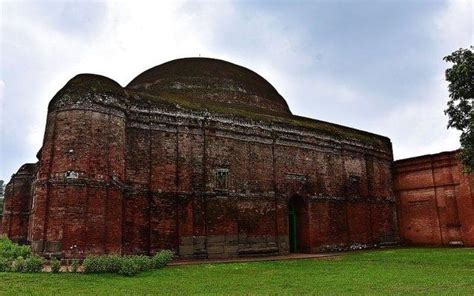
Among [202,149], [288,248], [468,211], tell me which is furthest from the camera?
[468,211]

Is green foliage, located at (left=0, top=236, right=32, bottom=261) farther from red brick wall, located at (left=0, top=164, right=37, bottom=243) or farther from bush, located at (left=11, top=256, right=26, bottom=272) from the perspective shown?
red brick wall, located at (left=0, top=164, right=37, bottom=243)

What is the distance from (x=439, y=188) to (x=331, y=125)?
233 inches

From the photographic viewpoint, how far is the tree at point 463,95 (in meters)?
11.0

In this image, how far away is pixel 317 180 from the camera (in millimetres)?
17609

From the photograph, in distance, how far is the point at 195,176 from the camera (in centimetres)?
1438

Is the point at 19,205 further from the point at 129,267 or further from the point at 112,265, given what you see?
the point at 129,267

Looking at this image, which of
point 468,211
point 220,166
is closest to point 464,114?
point 220,166

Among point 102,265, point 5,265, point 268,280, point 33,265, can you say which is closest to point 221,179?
point 102,265

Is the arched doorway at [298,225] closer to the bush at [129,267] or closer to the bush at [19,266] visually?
the bush at [129,267]

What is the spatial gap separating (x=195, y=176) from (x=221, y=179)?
1020 millimetres

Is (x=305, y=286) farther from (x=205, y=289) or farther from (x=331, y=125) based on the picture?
(x=331, y=125)

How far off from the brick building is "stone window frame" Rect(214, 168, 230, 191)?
37 mm

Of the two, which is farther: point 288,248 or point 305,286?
point 288,248

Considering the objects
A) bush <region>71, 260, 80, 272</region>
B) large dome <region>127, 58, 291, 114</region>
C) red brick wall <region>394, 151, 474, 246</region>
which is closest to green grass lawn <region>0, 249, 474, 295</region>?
bush <region>71, 260, 80, 272</region>
